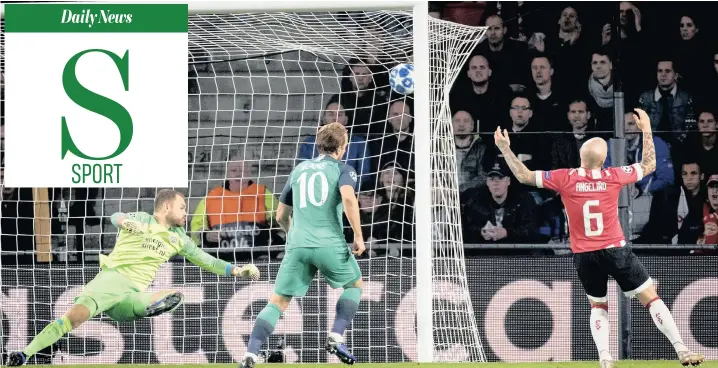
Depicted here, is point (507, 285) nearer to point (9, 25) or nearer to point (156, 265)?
point (156, 265)

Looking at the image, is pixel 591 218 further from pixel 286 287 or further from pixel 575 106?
pixel 575 106

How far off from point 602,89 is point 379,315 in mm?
2773

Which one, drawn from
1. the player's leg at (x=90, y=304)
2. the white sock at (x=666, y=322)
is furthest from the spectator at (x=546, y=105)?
the player's leg at (x=90, y=304)

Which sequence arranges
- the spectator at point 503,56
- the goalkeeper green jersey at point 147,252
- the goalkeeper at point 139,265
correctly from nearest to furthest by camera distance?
the goalkeeper at point 139,265
the goalkeeper green jersey at point 147,252
the spectator at point 503,56

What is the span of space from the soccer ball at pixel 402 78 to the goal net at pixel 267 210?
0.94ft

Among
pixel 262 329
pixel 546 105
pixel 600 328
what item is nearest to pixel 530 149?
pixel 546 105

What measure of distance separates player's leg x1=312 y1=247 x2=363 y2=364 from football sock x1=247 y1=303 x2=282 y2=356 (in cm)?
36

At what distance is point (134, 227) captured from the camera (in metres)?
8.48

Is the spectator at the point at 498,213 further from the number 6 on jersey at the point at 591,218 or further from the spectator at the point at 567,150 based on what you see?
the number 6 on jersey at the point at 591,218

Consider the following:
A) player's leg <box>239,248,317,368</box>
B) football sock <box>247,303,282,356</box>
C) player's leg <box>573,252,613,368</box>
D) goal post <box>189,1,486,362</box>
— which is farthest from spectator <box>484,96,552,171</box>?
football sock <box>247,303,282,356</box>

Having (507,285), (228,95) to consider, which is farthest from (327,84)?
(507,285)

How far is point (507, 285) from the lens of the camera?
9828 millimetres

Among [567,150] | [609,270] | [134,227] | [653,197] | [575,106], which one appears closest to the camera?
[609,270]

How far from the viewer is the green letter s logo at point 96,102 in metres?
8.96
